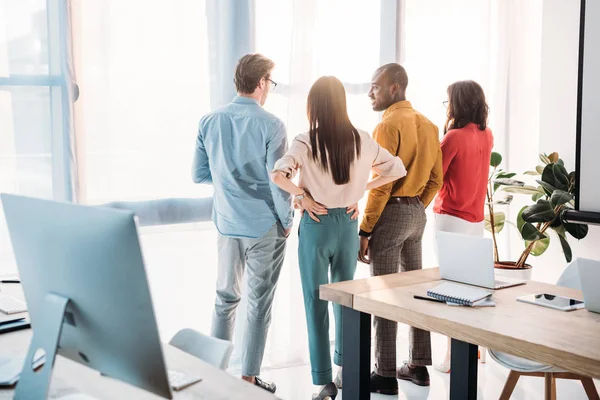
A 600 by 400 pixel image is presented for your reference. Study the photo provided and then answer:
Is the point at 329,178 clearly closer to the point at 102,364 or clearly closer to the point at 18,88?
the point at 18,88

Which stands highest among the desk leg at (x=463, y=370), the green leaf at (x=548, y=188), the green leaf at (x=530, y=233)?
the green leaf at (x=548, y=188)

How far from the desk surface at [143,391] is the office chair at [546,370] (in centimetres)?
143

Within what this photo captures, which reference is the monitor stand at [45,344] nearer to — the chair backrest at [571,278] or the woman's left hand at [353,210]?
the woman's left hand at [353,210]

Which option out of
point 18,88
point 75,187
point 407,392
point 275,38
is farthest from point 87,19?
point 407,392

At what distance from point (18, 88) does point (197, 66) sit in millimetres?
905

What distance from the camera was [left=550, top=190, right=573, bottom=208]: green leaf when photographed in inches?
143

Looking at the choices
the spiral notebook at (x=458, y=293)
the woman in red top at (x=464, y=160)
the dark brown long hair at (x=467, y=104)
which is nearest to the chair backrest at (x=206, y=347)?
the spiral notebook at (x=458, y=293)

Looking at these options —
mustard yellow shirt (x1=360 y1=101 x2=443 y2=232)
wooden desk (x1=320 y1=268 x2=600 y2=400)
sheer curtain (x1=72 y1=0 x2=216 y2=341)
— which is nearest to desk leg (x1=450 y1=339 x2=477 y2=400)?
wooden desk (x1=320 y1=268 x2=600 y2=400)

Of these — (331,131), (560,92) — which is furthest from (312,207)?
(560,92)

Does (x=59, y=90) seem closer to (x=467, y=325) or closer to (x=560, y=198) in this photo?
(x=467, y=325)

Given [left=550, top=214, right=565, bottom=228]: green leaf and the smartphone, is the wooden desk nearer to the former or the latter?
the smartphone

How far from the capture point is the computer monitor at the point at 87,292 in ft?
3.47

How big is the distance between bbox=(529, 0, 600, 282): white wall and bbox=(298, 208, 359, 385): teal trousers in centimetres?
203

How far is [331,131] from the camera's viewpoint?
2854 millimetres
